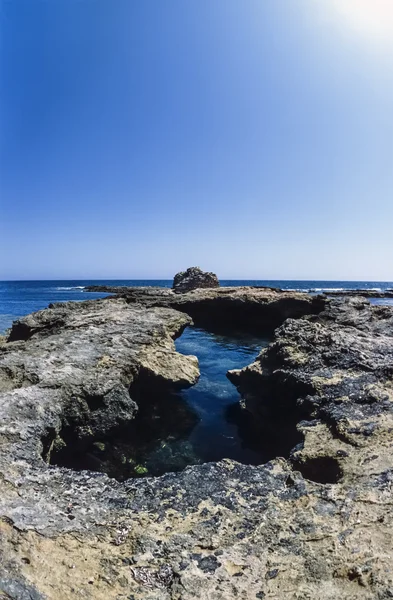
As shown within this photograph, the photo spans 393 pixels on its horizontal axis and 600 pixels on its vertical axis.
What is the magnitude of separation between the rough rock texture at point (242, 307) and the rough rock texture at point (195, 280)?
69.0ft

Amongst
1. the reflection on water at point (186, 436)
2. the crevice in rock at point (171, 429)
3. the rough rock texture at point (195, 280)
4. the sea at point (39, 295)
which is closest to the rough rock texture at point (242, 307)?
the reflection on water at point (186, 436)

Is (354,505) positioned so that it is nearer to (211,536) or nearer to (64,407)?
(211,536)

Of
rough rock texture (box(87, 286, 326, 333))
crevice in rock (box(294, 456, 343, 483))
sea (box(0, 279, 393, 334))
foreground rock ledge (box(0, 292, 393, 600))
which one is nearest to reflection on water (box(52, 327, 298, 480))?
foreground rock ledge (box(0, 292, 393, 600))

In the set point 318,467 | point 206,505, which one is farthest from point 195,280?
point 206,505

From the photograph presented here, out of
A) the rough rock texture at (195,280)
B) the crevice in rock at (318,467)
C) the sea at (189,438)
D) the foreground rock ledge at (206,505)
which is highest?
the rough rock texture at (195,280)

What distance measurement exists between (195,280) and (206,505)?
1778 inches

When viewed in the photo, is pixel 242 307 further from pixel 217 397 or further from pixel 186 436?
pixel 186 436

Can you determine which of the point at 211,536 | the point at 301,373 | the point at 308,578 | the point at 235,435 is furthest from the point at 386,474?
the point at 235,435

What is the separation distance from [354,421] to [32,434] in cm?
600

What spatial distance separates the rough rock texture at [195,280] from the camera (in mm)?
49156

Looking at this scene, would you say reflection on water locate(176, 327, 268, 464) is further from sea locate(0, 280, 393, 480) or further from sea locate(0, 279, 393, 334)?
sea locate(0, 279, 393, 334)

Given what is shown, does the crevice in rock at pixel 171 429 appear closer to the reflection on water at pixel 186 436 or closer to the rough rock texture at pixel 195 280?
the reflection on water at pixel 186 436

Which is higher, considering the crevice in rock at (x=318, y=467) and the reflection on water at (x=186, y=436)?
the crevice in rock at (x=318, y=467)

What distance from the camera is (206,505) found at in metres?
5.06
